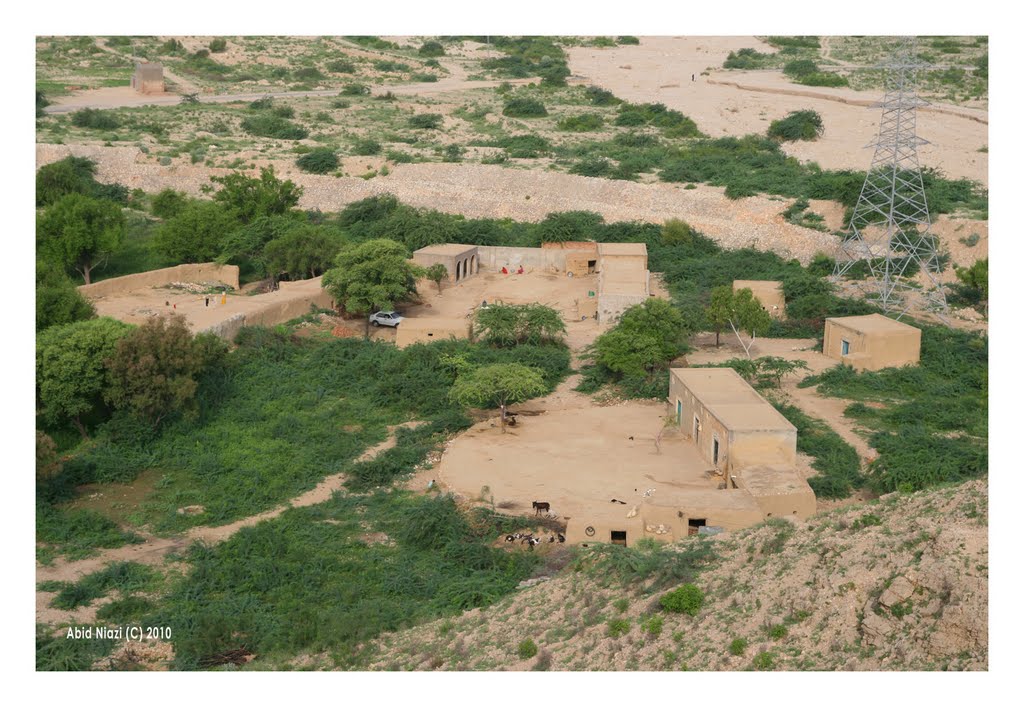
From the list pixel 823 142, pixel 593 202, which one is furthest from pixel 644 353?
pixel 823 142

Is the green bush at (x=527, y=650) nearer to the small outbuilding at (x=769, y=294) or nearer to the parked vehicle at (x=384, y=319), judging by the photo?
the parked vehicle at (x=384, y=319)

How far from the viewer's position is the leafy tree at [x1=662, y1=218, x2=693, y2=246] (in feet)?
158

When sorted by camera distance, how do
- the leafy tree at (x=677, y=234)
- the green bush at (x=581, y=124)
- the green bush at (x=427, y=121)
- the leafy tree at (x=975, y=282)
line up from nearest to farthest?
the leafy tree at (x=975, y=282) → the leafy tree at (x=677, y=234) → the green bush at (x=427, y=121) → the green bush at (x=581, y=124)

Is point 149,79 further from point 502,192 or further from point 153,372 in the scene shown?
point 153,372

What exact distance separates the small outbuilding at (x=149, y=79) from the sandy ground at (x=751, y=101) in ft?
90.1

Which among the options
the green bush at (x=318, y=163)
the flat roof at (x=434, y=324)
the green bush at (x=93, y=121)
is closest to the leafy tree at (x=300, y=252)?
the flat roof at (x=434, y=324)

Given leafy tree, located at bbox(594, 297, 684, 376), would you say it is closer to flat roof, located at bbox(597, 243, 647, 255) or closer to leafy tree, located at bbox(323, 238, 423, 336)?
leafy tree, located at bbox(323, 238, 423, 336)

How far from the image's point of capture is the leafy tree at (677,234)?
48281mm

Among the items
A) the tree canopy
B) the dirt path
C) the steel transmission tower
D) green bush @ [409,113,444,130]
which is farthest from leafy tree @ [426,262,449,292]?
green bush @ [409,113,444,130]

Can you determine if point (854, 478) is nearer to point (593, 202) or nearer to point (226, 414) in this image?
point (226, 414)

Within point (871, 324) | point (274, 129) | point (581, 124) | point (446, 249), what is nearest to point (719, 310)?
point (871, 324)

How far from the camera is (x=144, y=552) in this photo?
23469 mm

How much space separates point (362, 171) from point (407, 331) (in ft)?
82.2

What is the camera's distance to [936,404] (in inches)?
1193
